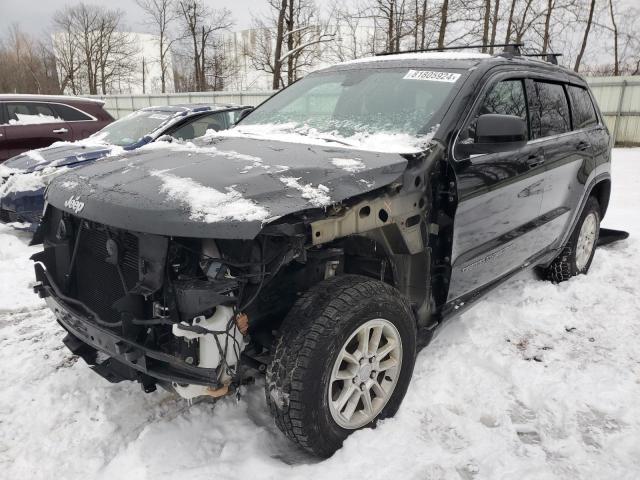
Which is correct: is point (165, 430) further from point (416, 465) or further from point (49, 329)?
point (49, 329)

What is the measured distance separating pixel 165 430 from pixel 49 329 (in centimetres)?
176

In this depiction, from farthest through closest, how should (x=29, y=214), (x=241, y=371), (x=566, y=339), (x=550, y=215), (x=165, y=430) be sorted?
(x=29, y=214) < (x=550, y=215) < (x=566, y=339) < (x=165, y=430) < (x=241, y=371)

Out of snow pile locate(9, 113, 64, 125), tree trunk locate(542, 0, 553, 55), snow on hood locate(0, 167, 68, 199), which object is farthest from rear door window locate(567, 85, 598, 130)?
tree trunk locate(542, 0, 553, 55)

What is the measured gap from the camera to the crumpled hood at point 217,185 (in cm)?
199

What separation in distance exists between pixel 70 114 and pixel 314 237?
27.6 ft

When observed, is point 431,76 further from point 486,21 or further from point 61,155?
point 486,21

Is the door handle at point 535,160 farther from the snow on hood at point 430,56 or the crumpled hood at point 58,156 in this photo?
the crumpled hood at point 58,156

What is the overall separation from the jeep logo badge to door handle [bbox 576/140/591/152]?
373cm

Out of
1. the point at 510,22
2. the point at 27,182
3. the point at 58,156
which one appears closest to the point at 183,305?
the point at 27,182

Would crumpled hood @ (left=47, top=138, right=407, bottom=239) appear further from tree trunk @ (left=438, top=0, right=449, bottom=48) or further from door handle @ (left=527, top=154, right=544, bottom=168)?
tree trunk @ (left=438, top=0, right=449, bottom=48)

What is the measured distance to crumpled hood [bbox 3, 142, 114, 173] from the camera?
612 centimetres

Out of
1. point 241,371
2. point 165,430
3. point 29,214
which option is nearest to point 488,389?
point 241,371

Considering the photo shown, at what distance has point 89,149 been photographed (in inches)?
261

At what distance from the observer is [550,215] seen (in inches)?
154
